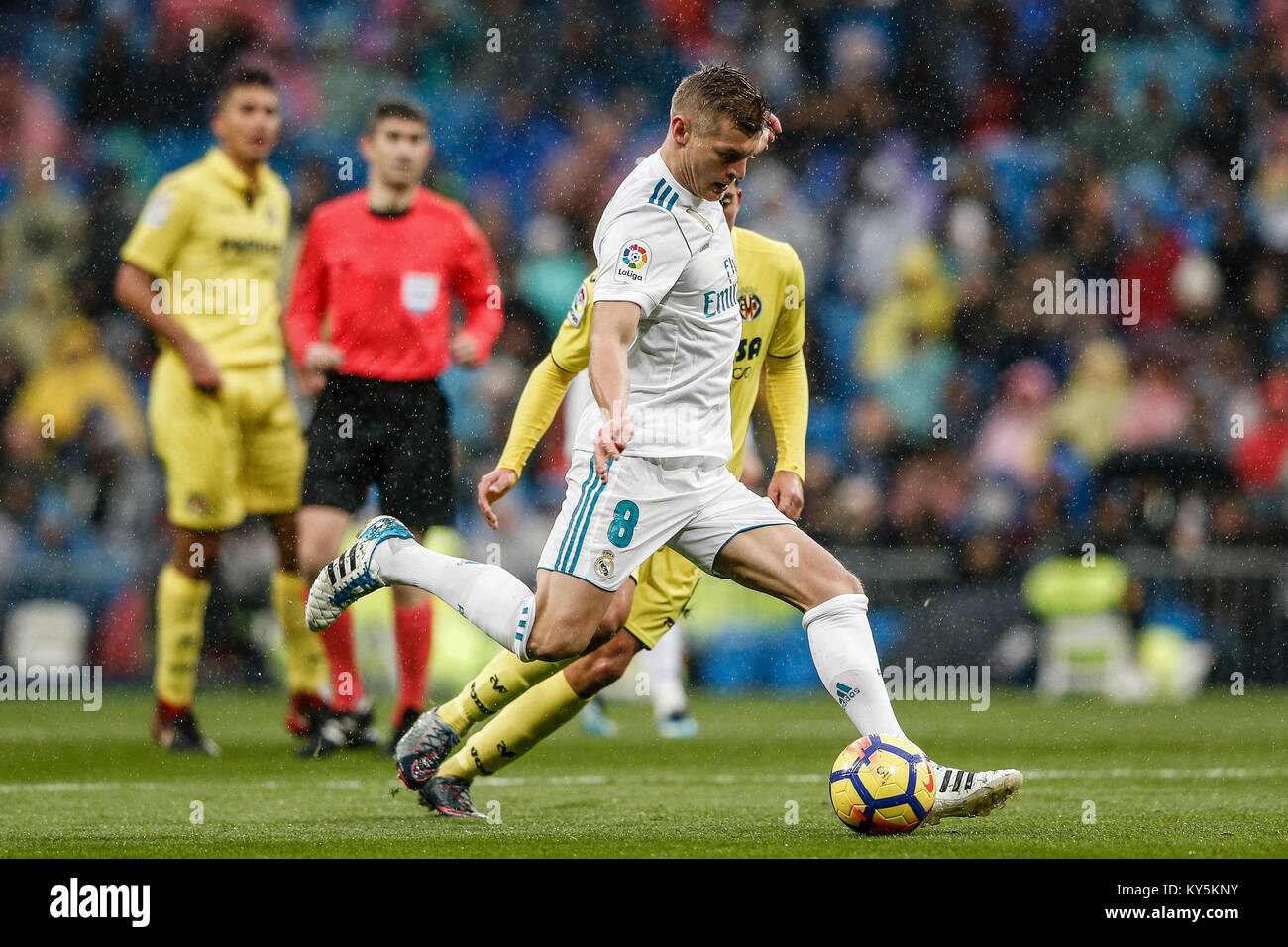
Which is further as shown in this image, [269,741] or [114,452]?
[114,452]

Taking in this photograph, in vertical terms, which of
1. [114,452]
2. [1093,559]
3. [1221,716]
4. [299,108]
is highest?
[299,108]

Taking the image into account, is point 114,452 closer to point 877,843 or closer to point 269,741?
point 269,741

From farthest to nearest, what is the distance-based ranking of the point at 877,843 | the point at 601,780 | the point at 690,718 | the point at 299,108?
1. the point at 299,108
2. the point at 690,718
3. the point at 601,780
4. the point at 877,843

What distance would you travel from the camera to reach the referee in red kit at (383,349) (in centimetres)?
752

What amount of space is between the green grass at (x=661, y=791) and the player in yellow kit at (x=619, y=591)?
24 centimetres

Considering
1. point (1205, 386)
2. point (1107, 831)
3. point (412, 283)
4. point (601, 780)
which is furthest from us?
point (1205, 386)

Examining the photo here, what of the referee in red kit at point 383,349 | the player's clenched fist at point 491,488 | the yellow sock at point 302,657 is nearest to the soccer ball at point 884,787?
the player's clenched fist at point 491,488

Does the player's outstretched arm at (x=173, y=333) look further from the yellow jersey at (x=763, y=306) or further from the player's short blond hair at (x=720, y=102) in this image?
the player's short blond hair at (x=720, y=102)

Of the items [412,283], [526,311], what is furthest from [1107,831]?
[526,311]

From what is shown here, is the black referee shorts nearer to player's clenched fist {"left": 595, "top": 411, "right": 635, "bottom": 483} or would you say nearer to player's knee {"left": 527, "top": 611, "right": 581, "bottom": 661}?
player's knee {"left": 527, "top": 611, "right": 581, "bottom": 661}

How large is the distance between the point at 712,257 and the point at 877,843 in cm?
161

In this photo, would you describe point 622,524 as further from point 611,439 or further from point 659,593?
point 659,593

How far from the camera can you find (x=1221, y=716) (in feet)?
32.5

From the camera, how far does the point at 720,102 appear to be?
15.3 feet
